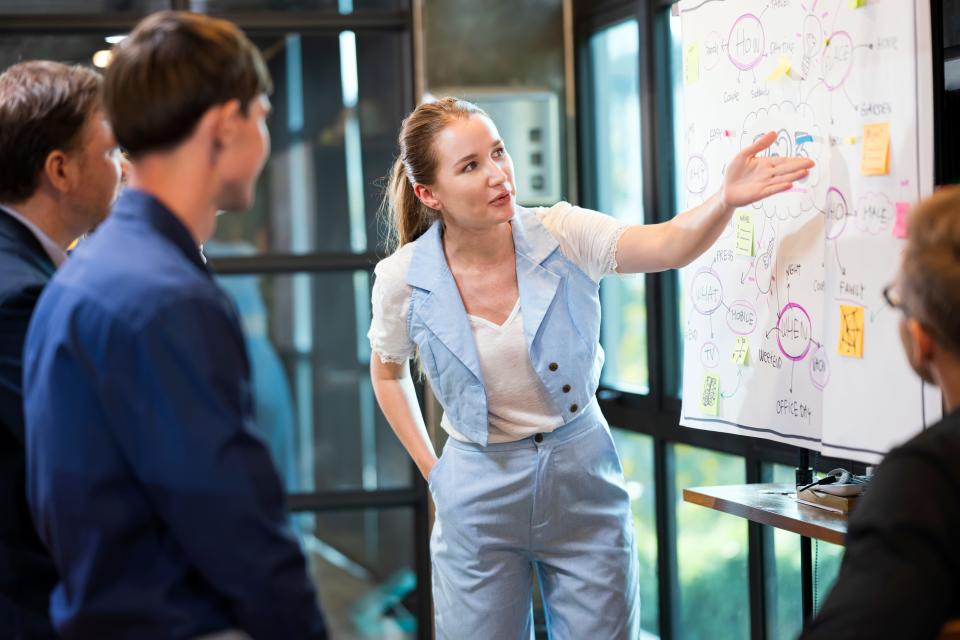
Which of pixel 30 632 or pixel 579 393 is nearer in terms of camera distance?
pixel 30 632

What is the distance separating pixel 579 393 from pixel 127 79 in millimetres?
1306

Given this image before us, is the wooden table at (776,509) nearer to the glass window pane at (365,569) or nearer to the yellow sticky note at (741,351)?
the yellow sticky note at (741,351)

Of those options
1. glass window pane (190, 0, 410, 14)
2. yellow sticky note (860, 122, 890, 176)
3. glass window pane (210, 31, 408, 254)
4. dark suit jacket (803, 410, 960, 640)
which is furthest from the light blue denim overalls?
glass window pane (190, 0, 410, 14)

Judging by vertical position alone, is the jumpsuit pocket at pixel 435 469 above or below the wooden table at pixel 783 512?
above

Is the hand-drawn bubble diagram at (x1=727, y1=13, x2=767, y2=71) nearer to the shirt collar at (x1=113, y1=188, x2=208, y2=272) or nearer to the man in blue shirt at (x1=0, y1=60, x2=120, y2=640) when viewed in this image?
the man in blue shirt at (x1=0, y1=60, x2=120, y2=640)

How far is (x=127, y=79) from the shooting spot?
1.29 meters

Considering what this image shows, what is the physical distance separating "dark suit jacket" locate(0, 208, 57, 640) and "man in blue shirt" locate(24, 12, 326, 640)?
33 centimetres

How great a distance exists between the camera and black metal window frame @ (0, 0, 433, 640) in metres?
3.95

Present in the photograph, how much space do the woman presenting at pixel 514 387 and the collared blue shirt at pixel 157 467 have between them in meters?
1.10

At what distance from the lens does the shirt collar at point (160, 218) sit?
129cm

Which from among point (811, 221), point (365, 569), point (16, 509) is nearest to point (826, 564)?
point (811, 221)

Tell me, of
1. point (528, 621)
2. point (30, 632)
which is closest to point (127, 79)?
point (30, 632)

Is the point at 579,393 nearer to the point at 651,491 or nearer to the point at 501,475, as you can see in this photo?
the point at 501,475

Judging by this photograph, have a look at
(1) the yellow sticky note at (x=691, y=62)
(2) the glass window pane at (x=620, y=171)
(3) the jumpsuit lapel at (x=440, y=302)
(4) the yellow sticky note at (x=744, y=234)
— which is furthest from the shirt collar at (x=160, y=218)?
(2) the glass window pane at (x=620, y=171)
